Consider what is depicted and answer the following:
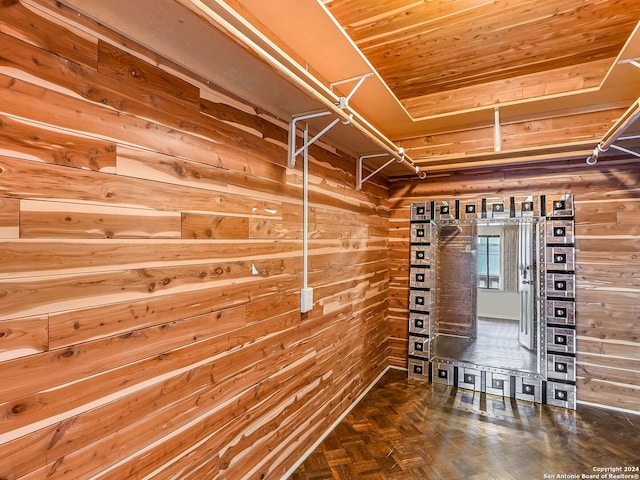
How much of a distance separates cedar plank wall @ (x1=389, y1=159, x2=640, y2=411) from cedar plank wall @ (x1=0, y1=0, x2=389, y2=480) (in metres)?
2.43

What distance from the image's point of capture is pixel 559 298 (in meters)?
2.75

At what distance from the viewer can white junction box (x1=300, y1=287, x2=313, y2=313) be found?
6.31ft

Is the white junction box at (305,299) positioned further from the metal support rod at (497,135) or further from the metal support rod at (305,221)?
the metal support rod at (497,135)

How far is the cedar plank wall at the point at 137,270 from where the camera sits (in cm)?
85

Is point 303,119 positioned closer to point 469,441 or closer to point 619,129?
point 619,129

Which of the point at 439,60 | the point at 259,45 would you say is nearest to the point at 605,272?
the point at 439,60

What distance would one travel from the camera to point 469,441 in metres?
2.21

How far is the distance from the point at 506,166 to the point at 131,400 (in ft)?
10.7

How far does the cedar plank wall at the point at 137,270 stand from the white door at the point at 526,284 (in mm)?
2256

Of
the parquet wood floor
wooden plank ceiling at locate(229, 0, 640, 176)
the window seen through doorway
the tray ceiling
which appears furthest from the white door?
the tray ceiling

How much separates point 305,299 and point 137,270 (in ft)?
3.35

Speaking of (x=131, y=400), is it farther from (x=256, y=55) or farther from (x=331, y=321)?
(x=331, y=321)

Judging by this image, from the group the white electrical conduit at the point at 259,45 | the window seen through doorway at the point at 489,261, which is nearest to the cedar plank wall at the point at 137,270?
the white electrical conduit at the point at 259,45

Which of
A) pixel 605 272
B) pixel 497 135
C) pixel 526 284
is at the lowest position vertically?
pixel 526 284
